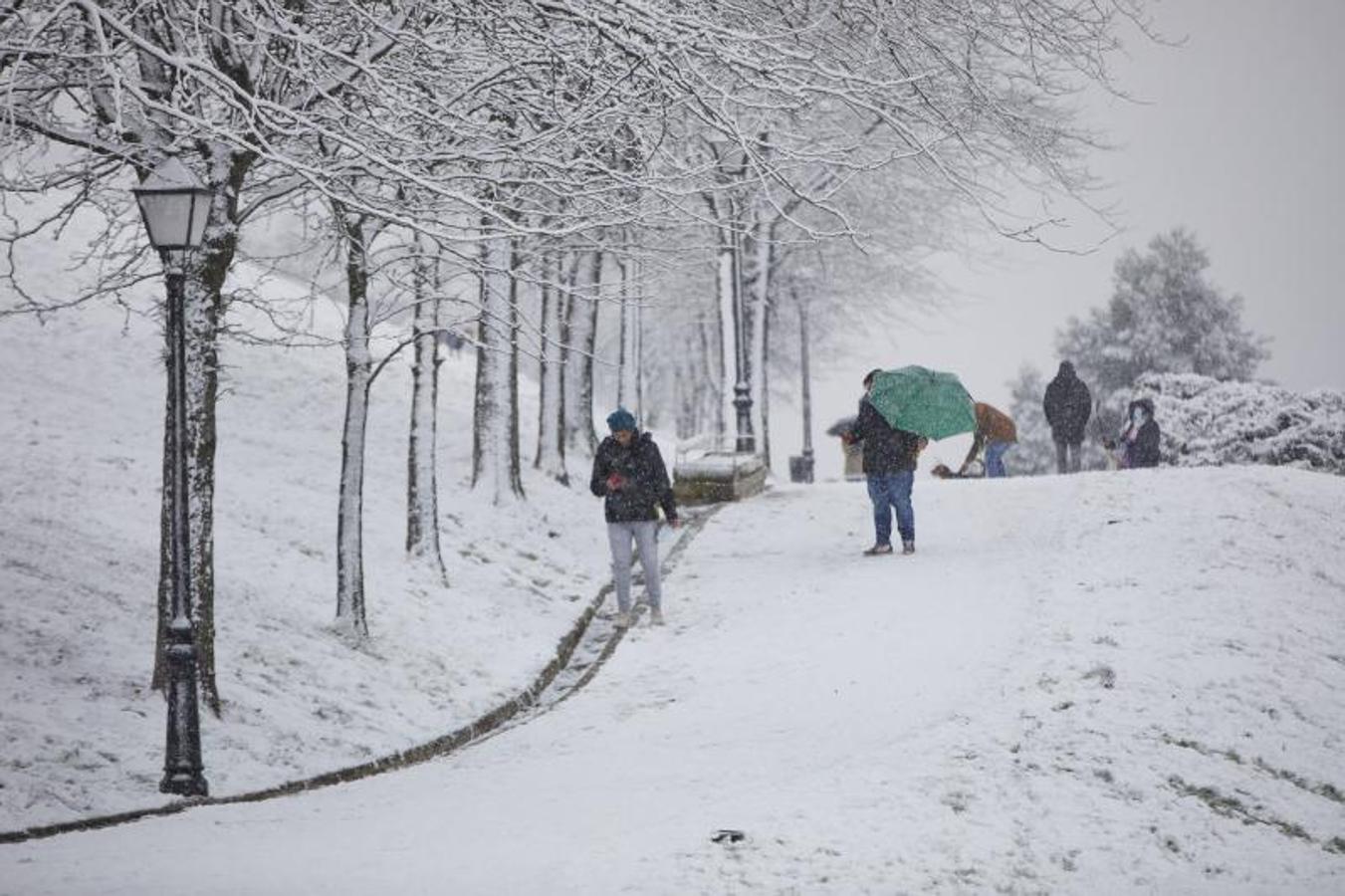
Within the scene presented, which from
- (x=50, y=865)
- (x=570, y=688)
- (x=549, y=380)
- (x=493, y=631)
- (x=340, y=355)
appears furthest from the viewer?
(x=340, y=355)

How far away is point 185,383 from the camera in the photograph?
731 cm

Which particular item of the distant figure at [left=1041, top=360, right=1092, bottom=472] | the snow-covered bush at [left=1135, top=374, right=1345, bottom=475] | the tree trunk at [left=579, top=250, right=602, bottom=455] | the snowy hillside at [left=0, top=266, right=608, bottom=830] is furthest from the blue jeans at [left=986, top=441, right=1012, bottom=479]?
the tree trunk at [left=579, top=250, right=602, bottom=455]

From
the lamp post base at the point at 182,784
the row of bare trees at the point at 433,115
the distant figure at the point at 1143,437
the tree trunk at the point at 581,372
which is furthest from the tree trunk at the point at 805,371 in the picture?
the lamp post base at the point at 182,784

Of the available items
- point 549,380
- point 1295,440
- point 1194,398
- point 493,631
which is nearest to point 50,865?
point 493,631

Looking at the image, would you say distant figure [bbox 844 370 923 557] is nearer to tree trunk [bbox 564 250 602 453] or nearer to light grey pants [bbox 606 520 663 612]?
light grey pants [bbox 606 520 663 612]

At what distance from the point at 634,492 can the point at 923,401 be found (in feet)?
12.8

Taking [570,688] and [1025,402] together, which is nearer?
[570,688]

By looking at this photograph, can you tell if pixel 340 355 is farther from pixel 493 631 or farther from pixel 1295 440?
pixel 1295 440

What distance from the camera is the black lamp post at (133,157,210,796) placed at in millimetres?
6961

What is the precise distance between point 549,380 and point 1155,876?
16.0 meters

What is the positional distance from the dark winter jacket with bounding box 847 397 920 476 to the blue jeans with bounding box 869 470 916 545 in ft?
0.34

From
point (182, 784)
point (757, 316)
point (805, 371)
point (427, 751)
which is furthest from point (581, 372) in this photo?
point (182, 784)

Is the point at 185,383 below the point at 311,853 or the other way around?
the other way around

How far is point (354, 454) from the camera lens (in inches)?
436
